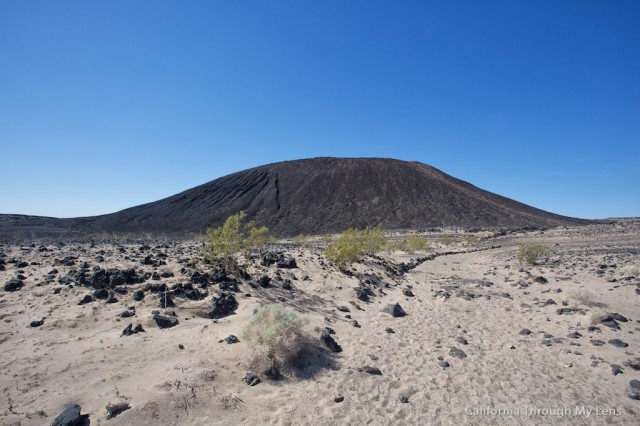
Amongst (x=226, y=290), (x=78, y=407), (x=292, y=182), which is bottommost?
(x=78, y=407)

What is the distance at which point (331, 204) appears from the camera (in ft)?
199

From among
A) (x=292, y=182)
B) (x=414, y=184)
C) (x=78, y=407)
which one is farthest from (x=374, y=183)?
(x=78, y=407)

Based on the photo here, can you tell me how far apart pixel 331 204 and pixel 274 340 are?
55938 millimetres

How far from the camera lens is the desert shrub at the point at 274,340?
15.5 ft

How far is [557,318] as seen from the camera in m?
7.36

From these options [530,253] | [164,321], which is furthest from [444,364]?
[530,253]

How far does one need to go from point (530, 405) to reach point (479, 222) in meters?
52.6

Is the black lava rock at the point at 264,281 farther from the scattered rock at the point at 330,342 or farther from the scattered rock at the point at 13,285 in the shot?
the scattered rock at the point at 13,285

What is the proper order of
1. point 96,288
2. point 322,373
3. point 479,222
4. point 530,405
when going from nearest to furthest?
point 530,405 → point 322,373 → point 96,288 → point 479,222

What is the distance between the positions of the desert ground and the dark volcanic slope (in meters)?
42.2

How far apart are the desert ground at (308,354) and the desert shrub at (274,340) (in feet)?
0.51

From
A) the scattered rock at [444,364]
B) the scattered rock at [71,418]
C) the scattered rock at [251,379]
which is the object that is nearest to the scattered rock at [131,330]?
the scattered rock at [71,418]

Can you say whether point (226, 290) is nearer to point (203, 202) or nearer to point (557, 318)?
point (557, 318)

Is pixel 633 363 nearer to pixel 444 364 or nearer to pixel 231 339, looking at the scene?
pixel 444 364
